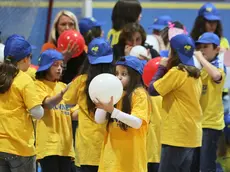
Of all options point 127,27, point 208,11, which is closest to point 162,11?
point 208,11

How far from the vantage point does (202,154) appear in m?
5.49

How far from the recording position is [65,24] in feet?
19.4

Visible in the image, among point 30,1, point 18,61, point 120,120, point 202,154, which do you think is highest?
point 30,1

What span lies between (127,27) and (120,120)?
2131mm

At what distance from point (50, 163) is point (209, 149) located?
153 centimetres

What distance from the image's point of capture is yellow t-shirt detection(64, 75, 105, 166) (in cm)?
424

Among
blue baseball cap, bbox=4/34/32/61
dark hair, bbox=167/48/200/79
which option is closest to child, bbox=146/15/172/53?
dark hair, bbox=167/48/200/79

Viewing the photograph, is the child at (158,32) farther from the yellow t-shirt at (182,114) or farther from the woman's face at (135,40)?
the yellow t-shirt at (182,114)

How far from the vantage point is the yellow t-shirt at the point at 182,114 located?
15.3 ft

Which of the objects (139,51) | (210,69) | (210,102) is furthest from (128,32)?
(210,102)

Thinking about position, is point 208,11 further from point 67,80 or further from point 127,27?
point 67,80

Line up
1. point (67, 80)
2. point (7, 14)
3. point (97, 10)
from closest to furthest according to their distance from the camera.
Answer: point (67, 80) < point (7, 14) < point (97, 10)

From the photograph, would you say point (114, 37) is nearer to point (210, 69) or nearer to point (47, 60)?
point (210, 69)

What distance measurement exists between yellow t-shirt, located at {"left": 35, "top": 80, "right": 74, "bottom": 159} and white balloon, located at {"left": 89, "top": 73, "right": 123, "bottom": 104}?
1.01m
